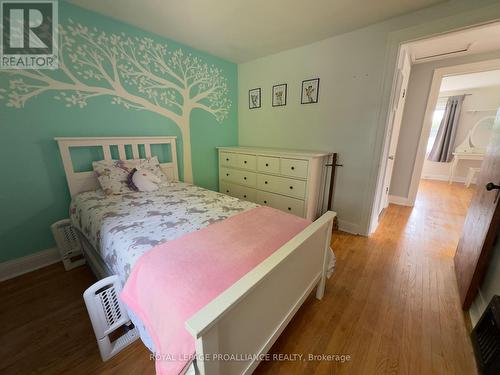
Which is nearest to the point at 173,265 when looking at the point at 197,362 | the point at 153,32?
the point at 197,362

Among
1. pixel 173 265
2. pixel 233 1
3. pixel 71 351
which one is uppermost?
pixel 233 1

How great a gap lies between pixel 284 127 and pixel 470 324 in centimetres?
257

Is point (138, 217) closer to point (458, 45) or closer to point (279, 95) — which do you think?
point (279, 95)

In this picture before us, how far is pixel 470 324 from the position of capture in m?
1.36

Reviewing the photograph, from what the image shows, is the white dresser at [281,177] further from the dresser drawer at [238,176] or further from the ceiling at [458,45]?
the ceiling at [458,45]

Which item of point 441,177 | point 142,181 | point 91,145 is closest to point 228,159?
point 142,181

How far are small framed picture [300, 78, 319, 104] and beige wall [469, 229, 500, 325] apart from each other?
2093 millimetres

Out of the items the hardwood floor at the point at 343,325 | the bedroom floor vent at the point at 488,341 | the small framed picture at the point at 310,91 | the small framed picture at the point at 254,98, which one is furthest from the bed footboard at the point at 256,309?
the small framed picture at the point at 254,98

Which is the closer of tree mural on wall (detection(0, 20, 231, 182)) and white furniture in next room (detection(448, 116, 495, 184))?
tree mural on wall (detection(0, 20, 231, 182))

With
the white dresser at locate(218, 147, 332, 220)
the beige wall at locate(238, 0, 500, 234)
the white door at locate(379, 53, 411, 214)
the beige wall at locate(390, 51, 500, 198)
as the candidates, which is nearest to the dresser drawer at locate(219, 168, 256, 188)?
the white dresser at locate(218, 147, 332, 220)

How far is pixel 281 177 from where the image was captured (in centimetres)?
250

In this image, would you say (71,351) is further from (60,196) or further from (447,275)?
(447,275)

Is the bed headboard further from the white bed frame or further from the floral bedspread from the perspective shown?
the white bed frame

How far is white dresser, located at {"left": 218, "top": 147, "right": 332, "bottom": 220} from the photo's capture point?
91.4 inches
